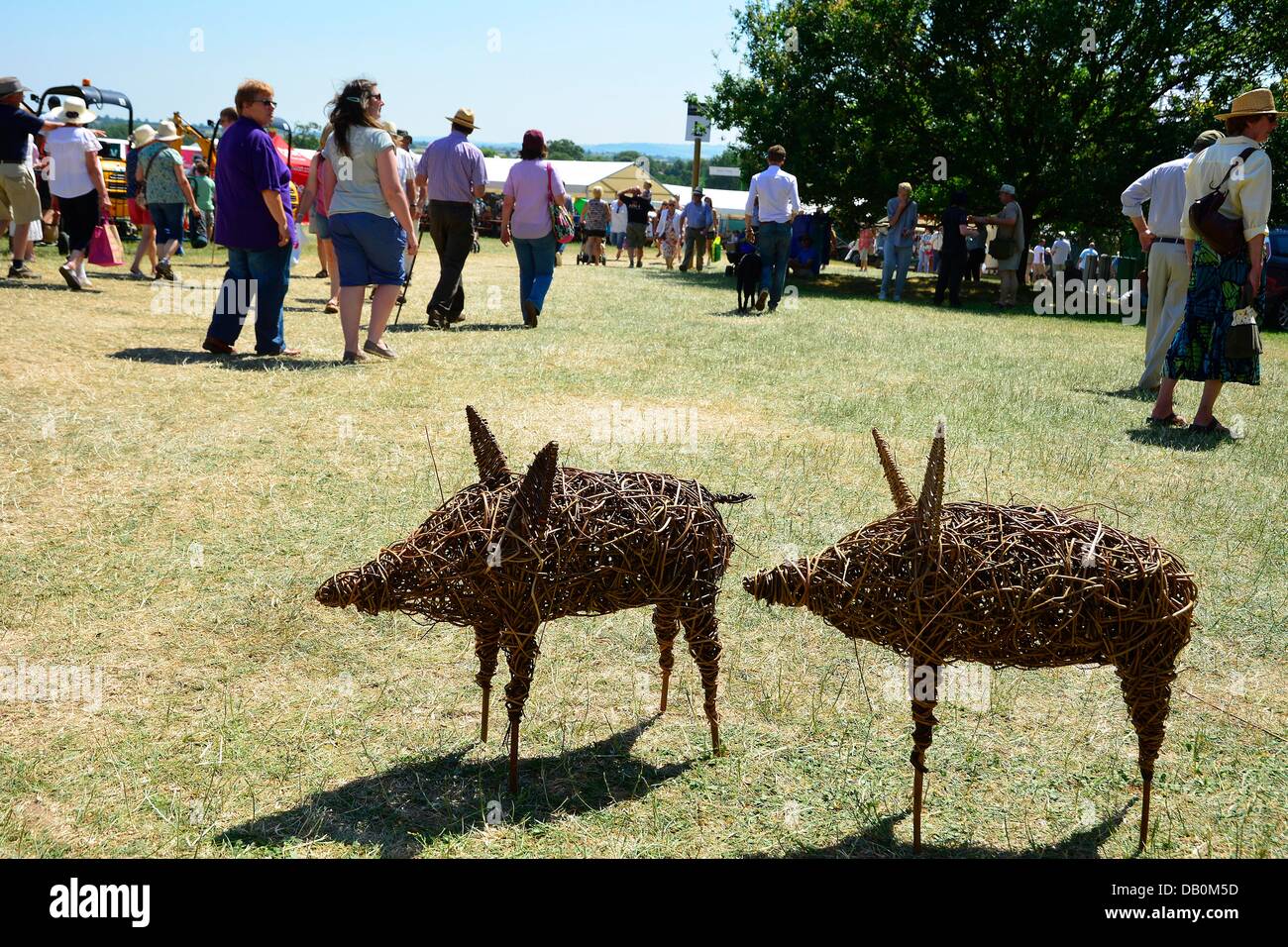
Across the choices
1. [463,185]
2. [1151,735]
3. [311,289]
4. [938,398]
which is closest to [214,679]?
[1151,735]

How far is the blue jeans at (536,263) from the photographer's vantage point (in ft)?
42.3

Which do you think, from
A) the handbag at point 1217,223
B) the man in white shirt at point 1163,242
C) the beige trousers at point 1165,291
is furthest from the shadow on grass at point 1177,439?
the handbag at point 1217,223

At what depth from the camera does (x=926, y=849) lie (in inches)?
125

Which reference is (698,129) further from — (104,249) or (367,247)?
(367,247)

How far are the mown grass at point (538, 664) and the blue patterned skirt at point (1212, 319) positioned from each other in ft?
1.92

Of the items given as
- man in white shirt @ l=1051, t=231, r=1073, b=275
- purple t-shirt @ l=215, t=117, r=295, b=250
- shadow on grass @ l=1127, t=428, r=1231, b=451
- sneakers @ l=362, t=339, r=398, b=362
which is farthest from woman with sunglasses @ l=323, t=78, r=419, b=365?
man in white shirt @ l=1051, t=231, r=1073, b=275

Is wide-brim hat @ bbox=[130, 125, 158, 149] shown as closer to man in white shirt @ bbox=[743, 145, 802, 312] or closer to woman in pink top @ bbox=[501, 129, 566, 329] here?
woman in pink top @ bbox=[501, 129, 566, 329]

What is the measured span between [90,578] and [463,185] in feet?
27.8

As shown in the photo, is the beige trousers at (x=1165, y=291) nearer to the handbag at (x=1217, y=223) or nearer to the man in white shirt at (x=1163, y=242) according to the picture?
the man in white shirt at (x=1163, y=242)

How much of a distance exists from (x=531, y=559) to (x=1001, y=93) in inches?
1049

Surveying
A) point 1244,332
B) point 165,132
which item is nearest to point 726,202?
point 165,132

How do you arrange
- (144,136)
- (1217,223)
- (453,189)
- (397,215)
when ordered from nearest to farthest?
1. (1217,223)
2. (397,215)
3. (453,189)
4. (144,136)

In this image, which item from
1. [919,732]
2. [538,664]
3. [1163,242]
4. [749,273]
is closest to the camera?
Result: [919,732]
